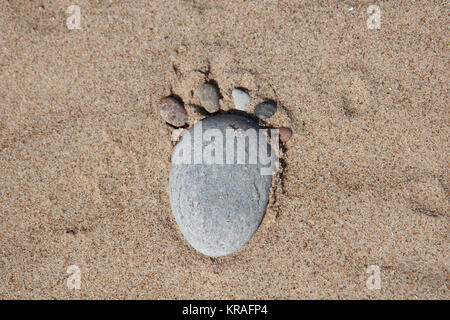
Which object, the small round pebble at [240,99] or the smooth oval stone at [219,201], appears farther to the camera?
the small round pebble at [240,99]

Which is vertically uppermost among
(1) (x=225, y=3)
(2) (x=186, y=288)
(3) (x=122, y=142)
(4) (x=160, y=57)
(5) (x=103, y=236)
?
(1) (x=225, y=3)

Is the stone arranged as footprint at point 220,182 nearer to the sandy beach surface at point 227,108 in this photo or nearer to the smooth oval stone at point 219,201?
the smooth oval stone at point 219,201

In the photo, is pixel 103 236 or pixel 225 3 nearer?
pixel 103 236

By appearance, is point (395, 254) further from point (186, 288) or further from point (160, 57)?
point (160, 57)

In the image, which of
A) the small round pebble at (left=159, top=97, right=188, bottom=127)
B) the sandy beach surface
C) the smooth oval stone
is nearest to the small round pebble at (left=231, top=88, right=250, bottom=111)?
the sandy beach surface

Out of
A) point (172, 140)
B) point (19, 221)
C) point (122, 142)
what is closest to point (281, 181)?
point (172, 140)

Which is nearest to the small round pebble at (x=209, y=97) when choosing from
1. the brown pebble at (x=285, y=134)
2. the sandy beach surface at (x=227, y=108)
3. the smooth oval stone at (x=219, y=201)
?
the sandy beach surface at (x=227, y=108)

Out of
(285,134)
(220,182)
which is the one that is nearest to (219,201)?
(220,182)
